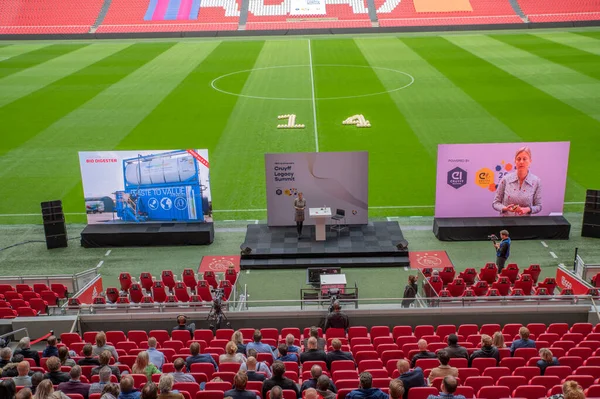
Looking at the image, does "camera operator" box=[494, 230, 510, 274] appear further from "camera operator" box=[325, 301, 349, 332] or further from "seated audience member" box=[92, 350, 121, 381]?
"seated audience member" box=[92, 350, 121, 381]

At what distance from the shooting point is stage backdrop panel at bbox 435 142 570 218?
20.8 metres

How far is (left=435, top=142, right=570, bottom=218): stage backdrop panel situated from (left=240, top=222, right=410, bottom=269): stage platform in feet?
→ 6.92

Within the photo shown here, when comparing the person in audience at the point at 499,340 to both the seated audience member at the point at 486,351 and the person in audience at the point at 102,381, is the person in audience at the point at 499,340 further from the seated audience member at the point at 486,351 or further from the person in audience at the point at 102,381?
the person in audience at the point at 102,381

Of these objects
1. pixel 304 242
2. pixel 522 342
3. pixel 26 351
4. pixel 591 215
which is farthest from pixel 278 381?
pixel 591 215

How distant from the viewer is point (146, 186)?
21.5 m

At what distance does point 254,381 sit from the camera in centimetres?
992

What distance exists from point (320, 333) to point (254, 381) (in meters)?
3.26

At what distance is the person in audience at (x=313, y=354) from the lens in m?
11.1

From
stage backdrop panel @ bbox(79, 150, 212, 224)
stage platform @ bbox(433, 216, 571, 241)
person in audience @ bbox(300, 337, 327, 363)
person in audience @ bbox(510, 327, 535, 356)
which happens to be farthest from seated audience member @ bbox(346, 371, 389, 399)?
stage backdrop panel @ bbox(79, 150, 212, 224)

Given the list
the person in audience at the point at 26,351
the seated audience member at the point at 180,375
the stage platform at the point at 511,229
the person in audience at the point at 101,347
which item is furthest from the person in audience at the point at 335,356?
the stage platform at the point at 511,229

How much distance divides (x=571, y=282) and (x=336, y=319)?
Result: 676cm

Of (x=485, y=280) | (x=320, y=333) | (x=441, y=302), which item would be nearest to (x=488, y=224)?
(x=485, y=280)

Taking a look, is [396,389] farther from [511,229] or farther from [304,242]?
[511,229]

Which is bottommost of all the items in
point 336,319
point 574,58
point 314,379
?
point 336,319
